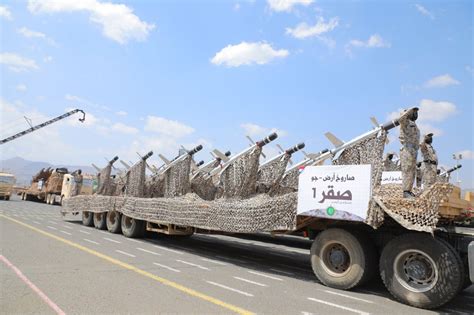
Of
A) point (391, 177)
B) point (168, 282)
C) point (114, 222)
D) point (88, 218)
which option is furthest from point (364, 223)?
point (88, 218)

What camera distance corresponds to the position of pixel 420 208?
5891 millimetres

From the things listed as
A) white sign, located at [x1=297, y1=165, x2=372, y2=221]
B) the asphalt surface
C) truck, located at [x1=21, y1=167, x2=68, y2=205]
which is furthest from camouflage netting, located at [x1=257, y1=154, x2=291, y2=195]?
truck, located at [x1=21, y1=167, x2=68, y2=205]

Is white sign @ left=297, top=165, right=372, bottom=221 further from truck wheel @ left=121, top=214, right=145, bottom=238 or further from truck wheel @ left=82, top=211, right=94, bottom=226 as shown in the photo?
truck wheel @ left=82, top=211, right=94, bottom=226

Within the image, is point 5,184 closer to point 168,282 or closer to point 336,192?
point 168,282

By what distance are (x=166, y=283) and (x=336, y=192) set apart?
10.8 ft

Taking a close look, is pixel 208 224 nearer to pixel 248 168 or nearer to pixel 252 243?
pixel 248 168

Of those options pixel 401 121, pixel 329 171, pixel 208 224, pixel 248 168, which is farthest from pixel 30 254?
pixel 401 121

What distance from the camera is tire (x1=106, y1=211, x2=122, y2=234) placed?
13.9 m

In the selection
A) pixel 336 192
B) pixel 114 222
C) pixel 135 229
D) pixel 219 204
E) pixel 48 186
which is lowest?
pixel 135 229

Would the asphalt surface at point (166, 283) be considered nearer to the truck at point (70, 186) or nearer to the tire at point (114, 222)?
the tire at point (114, 222)

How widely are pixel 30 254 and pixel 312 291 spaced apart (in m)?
6.15

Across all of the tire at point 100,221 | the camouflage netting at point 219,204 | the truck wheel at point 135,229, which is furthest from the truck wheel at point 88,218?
the truck wheel at point 135,229

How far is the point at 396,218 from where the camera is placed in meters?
6.04

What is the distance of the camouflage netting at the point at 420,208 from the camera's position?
575cm
